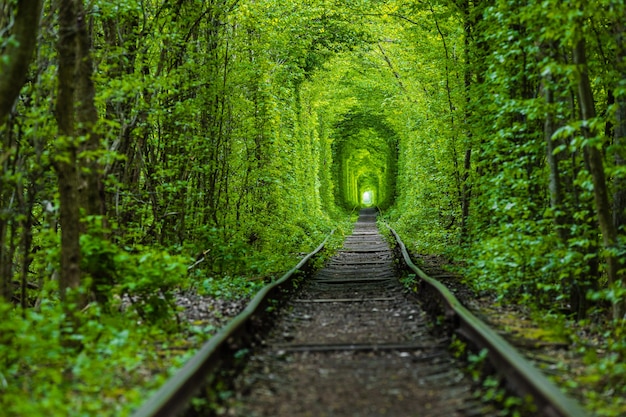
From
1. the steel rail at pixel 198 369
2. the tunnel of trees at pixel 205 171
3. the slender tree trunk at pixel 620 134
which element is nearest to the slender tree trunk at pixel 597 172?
the tunnel of trees at pixel 205 171

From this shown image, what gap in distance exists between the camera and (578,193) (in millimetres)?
7262

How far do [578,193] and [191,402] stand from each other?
17.8ft

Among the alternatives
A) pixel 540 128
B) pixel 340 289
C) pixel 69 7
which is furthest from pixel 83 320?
pixel 540 128

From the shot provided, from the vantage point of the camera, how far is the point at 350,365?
17.2 ft

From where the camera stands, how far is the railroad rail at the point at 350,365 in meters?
3.95

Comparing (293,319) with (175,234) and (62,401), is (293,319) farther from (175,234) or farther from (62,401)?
(175,234)

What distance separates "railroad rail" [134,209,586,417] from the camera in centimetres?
395

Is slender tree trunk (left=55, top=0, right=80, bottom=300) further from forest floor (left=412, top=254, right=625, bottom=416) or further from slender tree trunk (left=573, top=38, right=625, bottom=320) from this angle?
slender tree trunk (left=573, top=38, right=625, bottom=320)

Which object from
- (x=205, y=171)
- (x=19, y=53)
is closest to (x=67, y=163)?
(x=19, y=53)

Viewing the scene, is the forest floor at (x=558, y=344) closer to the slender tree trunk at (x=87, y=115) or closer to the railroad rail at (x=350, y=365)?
the railroad rail at (x=350, y=365)

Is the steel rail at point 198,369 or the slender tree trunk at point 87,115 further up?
the slender tree trunk at point 87,115

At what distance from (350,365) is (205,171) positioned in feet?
22.4

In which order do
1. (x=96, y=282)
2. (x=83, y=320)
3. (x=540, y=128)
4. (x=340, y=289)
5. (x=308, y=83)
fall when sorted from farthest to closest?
(x=308, y=83), (x=340, y=289), (x=540, y=128), (x=96, y=282), (x=83, y=320)

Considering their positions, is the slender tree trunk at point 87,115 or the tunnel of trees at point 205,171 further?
the slender tree trunk at point 87,115
